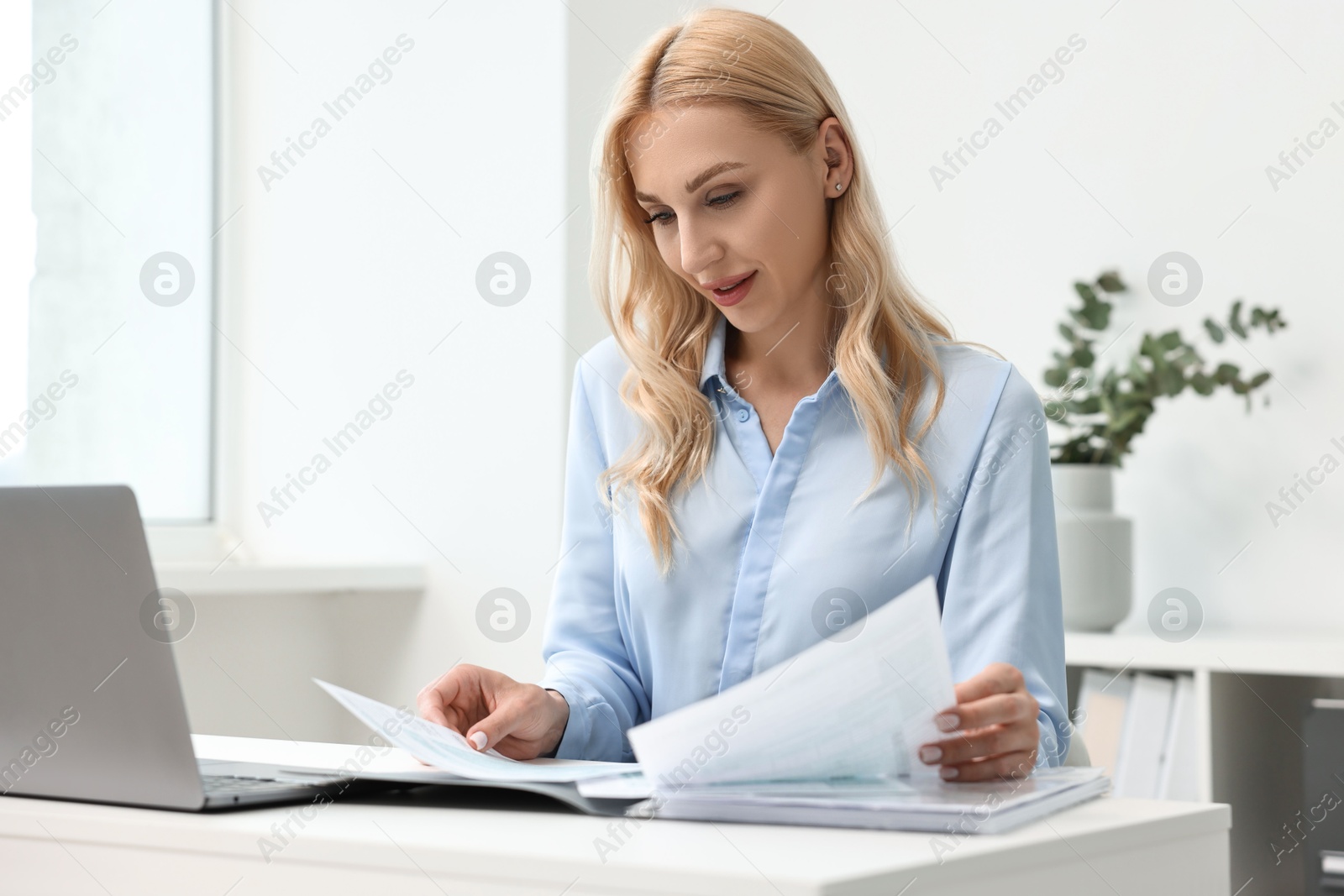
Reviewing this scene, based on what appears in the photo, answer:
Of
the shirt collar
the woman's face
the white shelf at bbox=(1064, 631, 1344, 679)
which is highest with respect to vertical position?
the woman's face

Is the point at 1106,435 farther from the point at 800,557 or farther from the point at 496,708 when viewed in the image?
the point at 496,708

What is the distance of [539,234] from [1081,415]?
107 cm

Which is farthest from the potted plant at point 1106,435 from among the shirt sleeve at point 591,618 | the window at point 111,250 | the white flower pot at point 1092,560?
the window at point 111,250

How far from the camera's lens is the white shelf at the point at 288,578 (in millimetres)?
2332

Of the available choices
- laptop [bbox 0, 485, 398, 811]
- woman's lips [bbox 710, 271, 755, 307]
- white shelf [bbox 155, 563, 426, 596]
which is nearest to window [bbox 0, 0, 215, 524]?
white shelf [bbox 155, 563, 426, 596]

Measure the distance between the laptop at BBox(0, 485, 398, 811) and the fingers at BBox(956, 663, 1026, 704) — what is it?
404mm

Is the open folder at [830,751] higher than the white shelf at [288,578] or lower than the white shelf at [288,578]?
higher

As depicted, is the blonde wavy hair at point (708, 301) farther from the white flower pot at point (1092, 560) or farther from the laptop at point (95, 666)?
the white flower pot at point (1092, 560)

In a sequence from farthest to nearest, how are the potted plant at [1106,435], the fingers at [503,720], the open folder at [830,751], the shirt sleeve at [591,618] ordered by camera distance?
1. the potted plant at [1106,435]
2. the shirt sleeve at [591,618]
3. the fingers at [503,720]
4. the open folder at [830,751]

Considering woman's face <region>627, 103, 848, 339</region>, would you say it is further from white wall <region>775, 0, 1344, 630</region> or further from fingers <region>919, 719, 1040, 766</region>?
white wall <region>775, 0, 1344, 630</region>

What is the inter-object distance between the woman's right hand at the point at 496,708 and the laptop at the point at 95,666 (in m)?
0.23

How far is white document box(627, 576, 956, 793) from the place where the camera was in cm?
74

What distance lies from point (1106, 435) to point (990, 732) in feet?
4.91

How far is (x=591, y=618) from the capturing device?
55.8 inches
